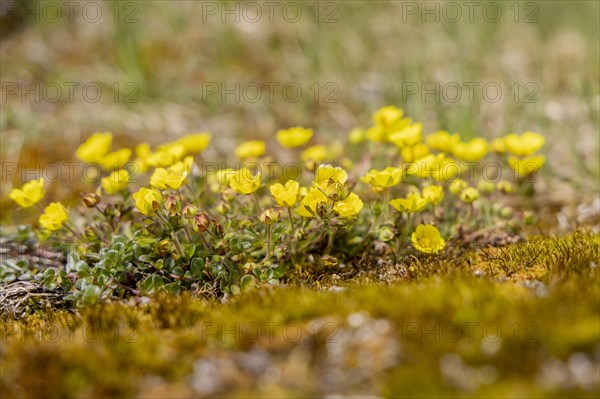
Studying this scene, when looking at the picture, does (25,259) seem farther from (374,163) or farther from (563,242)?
(563,242)

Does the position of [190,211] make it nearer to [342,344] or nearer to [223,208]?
[223,208]

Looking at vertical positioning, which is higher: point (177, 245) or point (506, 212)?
point (177, 245)

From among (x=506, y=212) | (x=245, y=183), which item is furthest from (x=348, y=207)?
(x=506, y=212)

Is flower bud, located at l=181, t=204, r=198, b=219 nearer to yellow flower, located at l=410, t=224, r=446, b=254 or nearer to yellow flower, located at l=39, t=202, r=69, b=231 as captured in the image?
yellow flower, located at l=39, t=202, r=69, b=231

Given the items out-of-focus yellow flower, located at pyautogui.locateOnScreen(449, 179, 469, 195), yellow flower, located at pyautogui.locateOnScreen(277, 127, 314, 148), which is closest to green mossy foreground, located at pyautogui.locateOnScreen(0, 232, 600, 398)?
out-of-focus yellow flower, located at pyautogui.locateOnScreen(449, 179, 469, 195)

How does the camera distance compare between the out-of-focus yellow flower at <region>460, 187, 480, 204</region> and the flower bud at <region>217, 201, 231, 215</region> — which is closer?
the flower bud at <region>217, 201, 231, 215</region>

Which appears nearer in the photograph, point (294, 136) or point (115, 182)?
point (115, 182)
